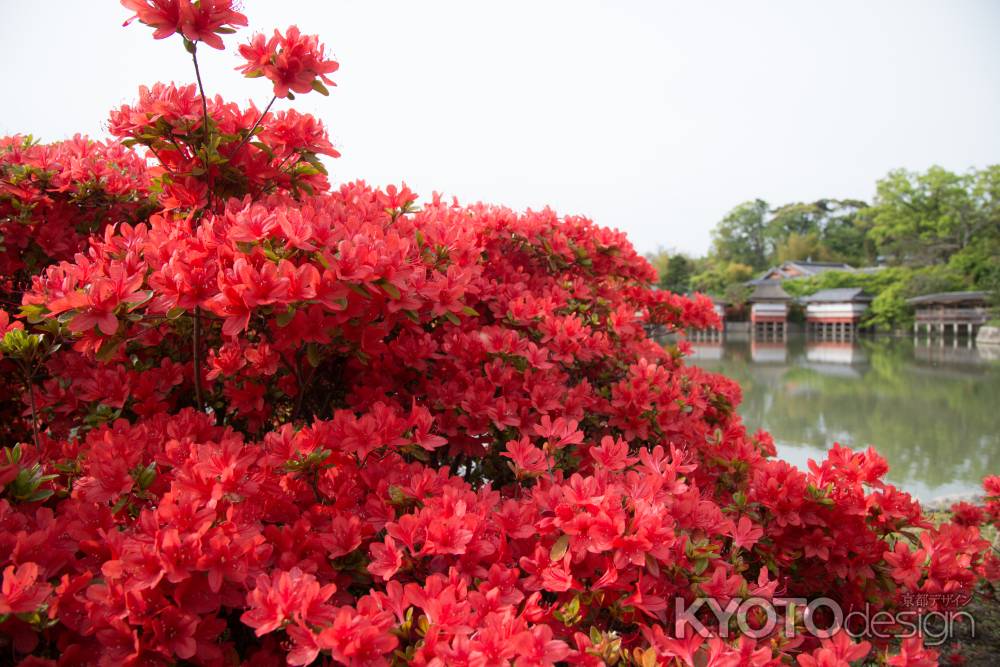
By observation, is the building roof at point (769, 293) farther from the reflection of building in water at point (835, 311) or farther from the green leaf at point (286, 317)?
the green leaf at point (286, 317)

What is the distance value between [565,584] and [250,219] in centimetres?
87

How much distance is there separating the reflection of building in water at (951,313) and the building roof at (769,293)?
6.26m

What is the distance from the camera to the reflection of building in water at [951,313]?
82.3 ft

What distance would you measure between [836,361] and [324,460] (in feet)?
70.5

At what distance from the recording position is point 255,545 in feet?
3.22

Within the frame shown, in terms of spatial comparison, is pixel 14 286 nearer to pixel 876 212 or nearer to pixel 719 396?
pixel 719 396

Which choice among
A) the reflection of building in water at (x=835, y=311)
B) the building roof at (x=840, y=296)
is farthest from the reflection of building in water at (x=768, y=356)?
the building roof at (x=840, y=296)

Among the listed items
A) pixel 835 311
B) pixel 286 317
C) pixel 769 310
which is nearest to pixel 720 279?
pixel 769 310

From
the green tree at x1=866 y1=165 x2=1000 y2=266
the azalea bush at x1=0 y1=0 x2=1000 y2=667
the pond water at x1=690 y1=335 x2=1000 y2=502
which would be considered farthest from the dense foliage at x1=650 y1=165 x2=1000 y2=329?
the azalea bush at x1=0 y1=0 x2=1000 y2=667

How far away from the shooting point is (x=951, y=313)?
85.7 feet

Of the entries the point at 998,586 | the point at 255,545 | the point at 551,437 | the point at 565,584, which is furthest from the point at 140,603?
the point at 998,586

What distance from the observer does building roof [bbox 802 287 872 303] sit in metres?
30.7

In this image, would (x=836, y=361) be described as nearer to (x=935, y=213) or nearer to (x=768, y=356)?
(x=768, y=356)

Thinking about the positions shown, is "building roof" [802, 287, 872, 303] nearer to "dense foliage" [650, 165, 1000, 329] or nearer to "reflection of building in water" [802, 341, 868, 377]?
"dense foliage" [650, 165, 1000, 329]
